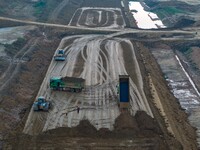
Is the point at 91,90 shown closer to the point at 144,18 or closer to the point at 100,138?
the point at 100,138

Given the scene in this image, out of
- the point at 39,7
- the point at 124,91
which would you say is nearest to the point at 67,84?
the point at 124,91

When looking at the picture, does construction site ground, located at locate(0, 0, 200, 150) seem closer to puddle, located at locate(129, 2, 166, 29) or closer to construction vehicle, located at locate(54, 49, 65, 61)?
construction vehicle, located at locate(54, 49, 65, 61)

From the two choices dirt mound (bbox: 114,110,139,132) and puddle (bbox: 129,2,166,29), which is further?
puddle (bbox: 129,2,166,29)

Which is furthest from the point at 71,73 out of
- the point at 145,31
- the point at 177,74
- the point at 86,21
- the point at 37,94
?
the point at 86,21

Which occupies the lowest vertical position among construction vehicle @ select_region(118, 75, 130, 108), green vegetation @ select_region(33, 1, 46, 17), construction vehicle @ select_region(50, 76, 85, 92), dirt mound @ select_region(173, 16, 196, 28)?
green vegetation @ select_region(33, 1, 46, 17)

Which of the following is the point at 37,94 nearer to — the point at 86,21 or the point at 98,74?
the point at 98,74

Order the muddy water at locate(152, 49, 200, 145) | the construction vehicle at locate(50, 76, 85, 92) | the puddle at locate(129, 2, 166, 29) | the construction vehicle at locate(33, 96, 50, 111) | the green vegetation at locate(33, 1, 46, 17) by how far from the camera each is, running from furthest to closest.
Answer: the green vegetation at locate(33, 1, 46, 17) < the puddle at locate(129, 2, 166, 29) < the muddy water at locate(152, 49, 200, 145) < the construction vehicle at locate(50, 76, 85, 92) < the construction vehicle at locate(33, 96, 50, 111)

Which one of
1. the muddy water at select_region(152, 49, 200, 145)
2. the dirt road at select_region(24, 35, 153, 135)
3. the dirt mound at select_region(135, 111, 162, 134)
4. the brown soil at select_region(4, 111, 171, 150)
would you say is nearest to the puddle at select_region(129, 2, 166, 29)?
the muddy water at select_region(152, 49, 200, 145)
